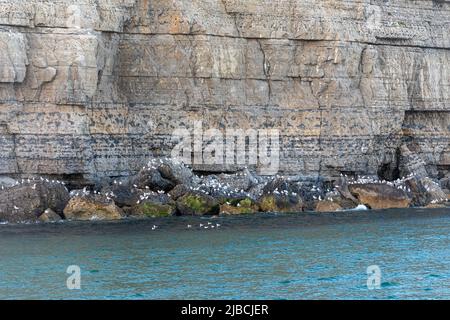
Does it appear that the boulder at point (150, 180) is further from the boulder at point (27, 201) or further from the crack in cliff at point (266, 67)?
the crack in cliff at point (266, 67)

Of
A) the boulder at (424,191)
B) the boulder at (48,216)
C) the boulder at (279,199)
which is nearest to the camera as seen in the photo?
the boulder at (48,216)

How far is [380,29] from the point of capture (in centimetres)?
5072

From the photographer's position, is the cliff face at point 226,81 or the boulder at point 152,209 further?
the cliff face at point 226,81

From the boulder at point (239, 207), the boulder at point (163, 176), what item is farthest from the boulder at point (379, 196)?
the boulder at point (163, 176)

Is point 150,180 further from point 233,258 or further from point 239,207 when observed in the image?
point 233,258

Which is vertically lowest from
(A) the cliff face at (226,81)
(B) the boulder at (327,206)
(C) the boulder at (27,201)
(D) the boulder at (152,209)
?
(B) the boulder at (327,206)

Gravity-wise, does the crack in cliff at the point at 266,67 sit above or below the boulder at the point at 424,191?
above

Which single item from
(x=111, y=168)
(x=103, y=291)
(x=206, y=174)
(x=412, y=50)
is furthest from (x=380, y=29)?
(x=103, y=291)

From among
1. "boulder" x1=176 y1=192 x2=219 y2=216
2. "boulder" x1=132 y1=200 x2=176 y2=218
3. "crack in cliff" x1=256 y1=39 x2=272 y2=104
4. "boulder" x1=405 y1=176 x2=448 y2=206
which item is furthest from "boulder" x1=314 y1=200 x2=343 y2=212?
"boulder" x1=132 y1=200 x2=176 y2=218

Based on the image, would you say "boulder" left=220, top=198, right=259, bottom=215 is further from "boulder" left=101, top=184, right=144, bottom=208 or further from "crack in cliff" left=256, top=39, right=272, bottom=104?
"crack in cliff" left=256, top=39, right=272, bottom=104

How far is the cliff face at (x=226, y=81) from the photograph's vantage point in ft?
140

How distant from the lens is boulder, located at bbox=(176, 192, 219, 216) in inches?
1690

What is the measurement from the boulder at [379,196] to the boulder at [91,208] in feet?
33.7

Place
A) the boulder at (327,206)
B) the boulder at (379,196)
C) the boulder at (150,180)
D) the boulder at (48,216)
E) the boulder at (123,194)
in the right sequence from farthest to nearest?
1. the boulder at (379,196)
2. the boulder at (327,206)
3. the boulder at (150,180)
4. the boulder at (123,194)
5. the boulder at (48,216)
